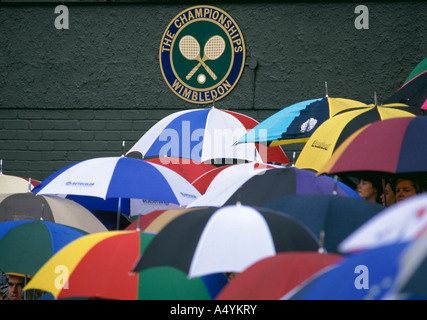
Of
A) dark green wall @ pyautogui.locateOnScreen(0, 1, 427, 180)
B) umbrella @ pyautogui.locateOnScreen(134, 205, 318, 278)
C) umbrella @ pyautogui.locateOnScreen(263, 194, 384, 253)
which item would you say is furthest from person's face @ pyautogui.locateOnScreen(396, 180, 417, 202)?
dark green wall @ pyautogui.locateOnScreen(0, 1, 427, 180)

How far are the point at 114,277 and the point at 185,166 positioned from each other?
3766mm

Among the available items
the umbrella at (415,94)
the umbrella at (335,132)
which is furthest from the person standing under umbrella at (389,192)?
the umbrella at (415,94)

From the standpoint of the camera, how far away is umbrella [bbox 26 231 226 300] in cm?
389

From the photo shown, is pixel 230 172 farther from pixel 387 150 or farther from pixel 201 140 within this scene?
pixel 387 150

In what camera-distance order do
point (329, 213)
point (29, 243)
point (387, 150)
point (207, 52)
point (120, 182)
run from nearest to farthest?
point (329, 213), point (387, 150), point (29, 243), point (120, 182), point (207, 52)

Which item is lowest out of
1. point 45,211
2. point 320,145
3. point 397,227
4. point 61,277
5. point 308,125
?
point 61,277

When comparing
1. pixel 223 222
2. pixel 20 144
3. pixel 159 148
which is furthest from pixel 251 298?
pixel 20 144

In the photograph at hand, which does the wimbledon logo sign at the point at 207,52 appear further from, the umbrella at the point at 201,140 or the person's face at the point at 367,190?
the person's face at the point at 367,190

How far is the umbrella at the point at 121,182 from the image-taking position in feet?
19.2

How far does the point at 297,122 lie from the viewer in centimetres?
666

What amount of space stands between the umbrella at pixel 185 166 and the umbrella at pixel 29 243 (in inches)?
94.2

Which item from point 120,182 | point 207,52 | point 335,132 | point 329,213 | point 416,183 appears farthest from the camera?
point 207,52

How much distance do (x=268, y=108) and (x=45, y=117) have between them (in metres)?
2.77

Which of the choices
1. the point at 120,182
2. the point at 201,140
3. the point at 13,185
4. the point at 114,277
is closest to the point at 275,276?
the point at 114,277
